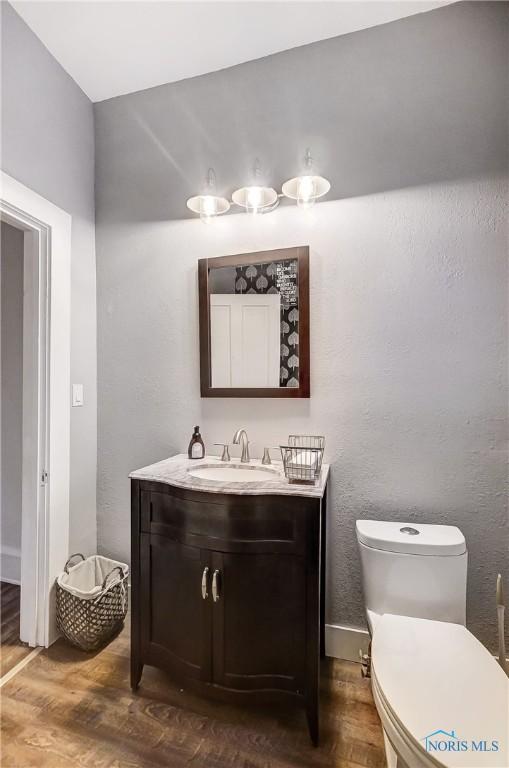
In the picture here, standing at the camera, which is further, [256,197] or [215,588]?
[256,197]

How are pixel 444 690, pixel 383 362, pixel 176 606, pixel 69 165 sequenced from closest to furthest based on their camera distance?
1. pixel 444 690
2. pixel 176 606
3. pixel 383 362
4. pixel 69 165

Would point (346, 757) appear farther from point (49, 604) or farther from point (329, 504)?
point (49, 604)

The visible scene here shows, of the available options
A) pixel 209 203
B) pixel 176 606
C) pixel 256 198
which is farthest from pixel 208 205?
pixel 176 606

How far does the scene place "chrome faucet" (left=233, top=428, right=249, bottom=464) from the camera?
1.75 metres

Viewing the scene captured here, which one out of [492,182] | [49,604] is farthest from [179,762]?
[492,182]

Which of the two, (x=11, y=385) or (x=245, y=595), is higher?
(x=11, y=385)

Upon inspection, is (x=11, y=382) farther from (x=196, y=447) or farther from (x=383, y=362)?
(x=383, y=362)

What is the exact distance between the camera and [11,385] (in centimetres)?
240

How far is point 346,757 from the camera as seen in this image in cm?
124

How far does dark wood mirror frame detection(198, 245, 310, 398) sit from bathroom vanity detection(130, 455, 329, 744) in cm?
47

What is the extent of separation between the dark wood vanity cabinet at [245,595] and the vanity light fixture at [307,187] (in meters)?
1.28

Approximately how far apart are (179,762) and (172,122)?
8.90 feet

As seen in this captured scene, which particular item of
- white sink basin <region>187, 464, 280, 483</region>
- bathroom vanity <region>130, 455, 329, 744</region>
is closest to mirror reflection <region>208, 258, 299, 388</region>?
white sink basin <region>187, 464, 280, 483</region>

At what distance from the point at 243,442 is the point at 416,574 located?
2.81 ft
